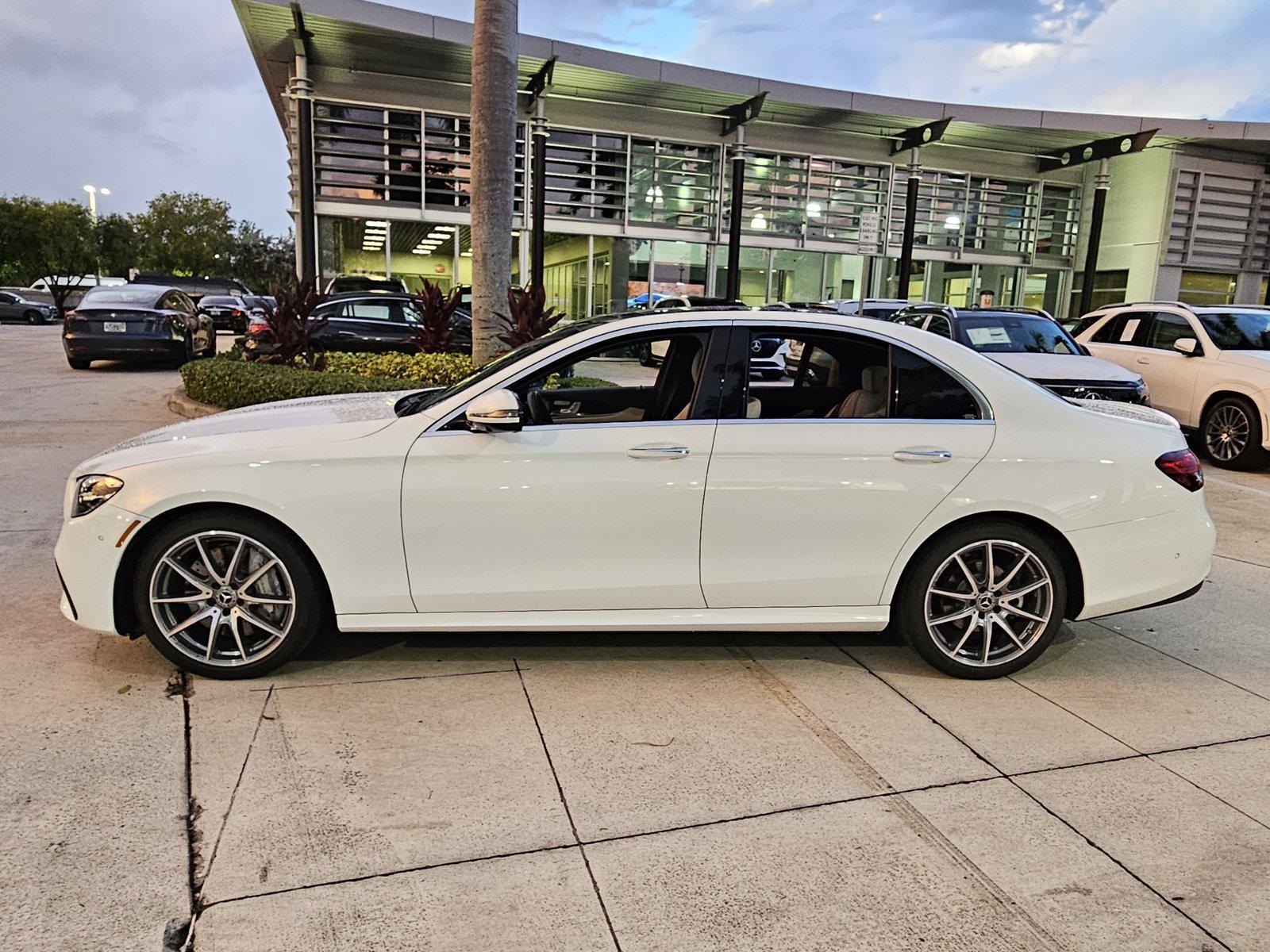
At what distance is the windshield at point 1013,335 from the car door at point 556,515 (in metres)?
7.53

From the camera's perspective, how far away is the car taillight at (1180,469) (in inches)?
160

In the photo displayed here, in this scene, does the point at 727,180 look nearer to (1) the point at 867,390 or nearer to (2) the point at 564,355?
(1) the point at 867,390

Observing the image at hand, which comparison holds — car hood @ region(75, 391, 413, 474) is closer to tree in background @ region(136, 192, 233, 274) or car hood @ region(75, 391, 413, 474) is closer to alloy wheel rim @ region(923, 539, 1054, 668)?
alloy wheel rim @ region(923, 539, 1054, 668)

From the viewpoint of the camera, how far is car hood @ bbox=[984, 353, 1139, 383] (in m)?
9.49

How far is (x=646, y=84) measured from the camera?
67.8 feet

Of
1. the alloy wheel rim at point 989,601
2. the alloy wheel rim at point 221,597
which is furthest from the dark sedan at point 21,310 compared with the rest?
the alloy wheel rim at point 989,601

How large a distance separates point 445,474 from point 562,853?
1653mm

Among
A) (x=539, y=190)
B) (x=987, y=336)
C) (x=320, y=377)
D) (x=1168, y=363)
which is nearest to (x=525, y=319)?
(x=320, y=377)

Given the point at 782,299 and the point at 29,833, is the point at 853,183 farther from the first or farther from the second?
the point at 29,833

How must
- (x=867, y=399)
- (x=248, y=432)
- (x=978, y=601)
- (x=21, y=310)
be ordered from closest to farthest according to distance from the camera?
(x=248, y=432), (x=978, y=601), (x=867, y=399), (x=21, y=310)

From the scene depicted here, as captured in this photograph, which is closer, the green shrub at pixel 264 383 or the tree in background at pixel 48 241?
the green shrub at pixel 264 383

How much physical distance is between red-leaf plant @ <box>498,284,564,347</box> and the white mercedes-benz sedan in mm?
5626

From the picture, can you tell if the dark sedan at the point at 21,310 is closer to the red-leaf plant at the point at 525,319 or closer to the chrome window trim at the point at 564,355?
the red-leaf plant at the point at 525,319

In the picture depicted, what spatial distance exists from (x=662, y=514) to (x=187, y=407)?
351 inches
